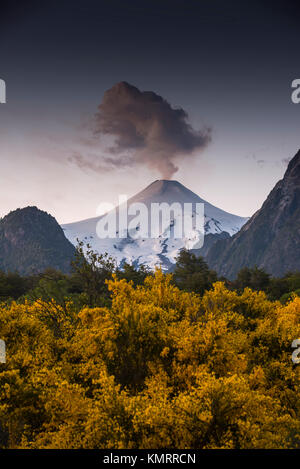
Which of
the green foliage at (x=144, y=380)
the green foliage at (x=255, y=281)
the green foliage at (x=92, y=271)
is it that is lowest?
the green foliage at (x=255, y=281)

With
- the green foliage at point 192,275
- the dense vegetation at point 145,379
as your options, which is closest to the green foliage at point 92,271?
the dense vegetation at point 145,379

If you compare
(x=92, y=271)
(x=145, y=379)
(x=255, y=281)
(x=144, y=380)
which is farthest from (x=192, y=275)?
(x=145, y=379)

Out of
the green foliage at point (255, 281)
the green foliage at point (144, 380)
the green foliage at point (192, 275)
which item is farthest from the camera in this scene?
the green foliage at point (255, 281)

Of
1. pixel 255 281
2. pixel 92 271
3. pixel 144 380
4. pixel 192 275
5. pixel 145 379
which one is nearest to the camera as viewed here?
pixel 145 379

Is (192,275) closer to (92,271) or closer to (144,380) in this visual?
(92,271)

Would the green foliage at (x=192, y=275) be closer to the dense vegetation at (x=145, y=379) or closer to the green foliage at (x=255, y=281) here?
the green foliage at (x=255, y=281)

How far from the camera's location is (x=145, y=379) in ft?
53.8

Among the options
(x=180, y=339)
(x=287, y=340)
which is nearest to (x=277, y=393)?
(x=287, y=340)

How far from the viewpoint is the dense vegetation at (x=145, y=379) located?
1188 cm

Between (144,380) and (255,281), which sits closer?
(144,380)

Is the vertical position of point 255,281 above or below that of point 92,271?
below

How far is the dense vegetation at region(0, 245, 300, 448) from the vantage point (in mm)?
11875

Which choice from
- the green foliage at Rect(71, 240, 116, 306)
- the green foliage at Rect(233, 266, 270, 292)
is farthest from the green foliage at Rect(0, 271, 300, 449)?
the green foliage at Rect(233, 266, 270, 292)

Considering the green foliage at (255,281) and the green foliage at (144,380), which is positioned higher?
the green foliage at (144,380)
